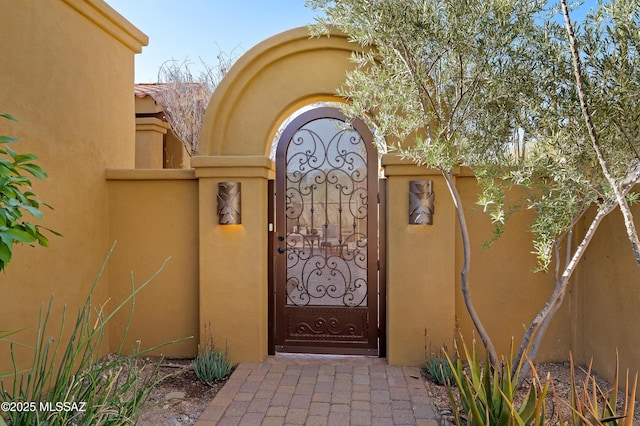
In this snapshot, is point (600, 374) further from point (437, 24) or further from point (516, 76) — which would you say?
point (437, 24)

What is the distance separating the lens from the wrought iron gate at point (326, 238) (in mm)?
5922

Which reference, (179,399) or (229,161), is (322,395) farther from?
(229,161)

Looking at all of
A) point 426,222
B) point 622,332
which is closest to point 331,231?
point 426,222

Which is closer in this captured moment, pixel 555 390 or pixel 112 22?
pixel 555 390

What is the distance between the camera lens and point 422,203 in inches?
213

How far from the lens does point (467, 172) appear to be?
217 inches

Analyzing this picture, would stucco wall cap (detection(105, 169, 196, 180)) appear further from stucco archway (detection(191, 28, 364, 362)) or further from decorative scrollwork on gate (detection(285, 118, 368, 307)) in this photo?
decorative scrollwork on gate (detection(285, 118, 368, 307))

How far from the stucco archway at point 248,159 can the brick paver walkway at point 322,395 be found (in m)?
0.59

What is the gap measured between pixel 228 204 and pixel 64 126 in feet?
7.05

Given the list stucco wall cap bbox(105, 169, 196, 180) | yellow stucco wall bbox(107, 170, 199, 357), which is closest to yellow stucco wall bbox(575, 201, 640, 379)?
yellow stucco wall bbox(107, 170, 199, 357)

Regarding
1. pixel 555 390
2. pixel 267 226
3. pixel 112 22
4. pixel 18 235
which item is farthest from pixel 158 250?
pixel 555 390

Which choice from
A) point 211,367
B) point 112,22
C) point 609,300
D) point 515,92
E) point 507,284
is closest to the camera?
point 515,92

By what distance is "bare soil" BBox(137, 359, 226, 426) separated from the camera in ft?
14.1

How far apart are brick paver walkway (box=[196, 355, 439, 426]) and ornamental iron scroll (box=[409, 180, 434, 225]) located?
185 centimetres
